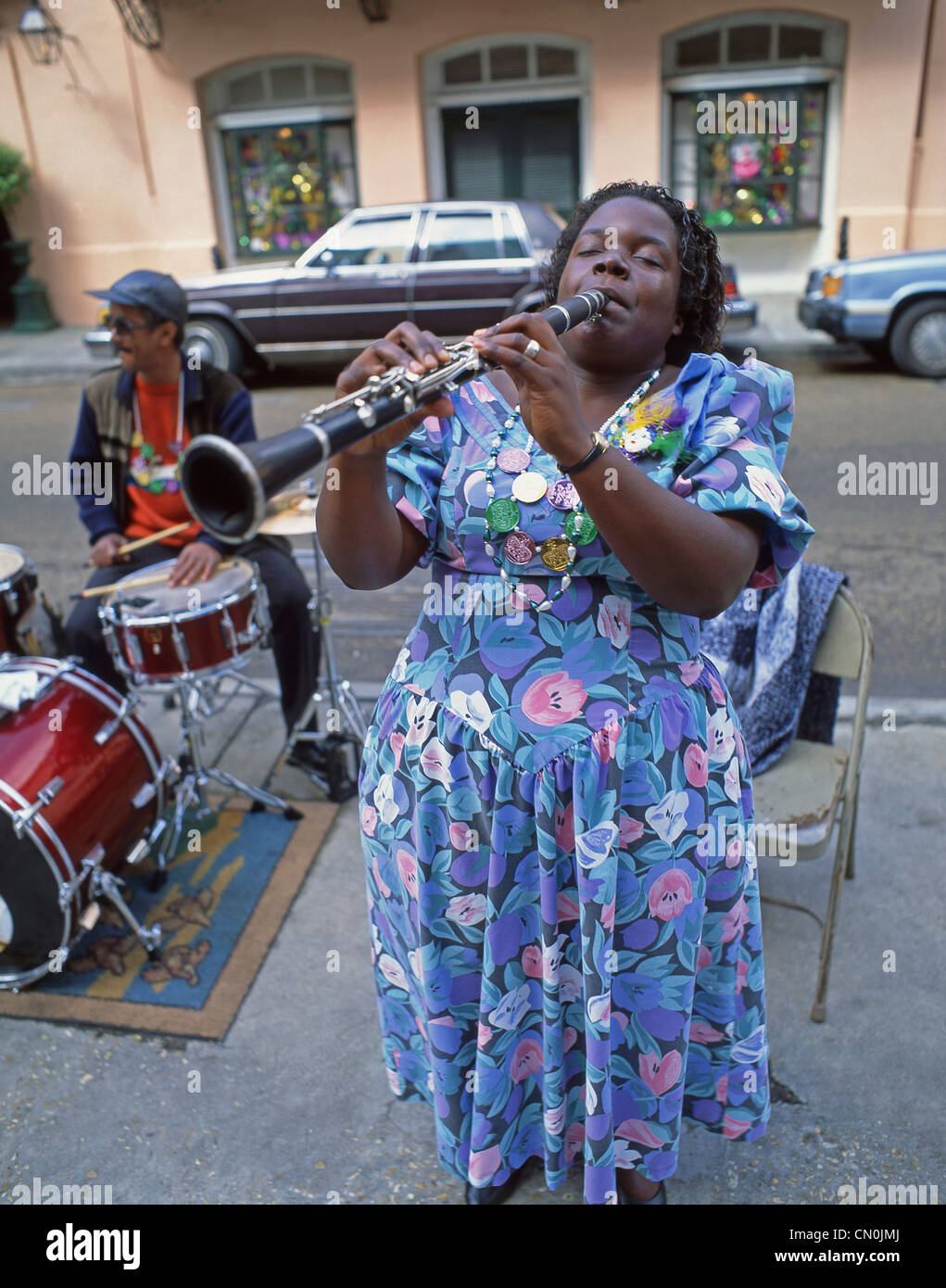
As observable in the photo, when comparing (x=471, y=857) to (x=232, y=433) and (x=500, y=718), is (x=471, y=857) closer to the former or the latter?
(x=500, y=718)

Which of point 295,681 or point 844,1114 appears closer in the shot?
point 844,1114

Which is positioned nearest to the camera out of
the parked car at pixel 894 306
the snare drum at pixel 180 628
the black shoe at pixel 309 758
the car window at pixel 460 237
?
the snare drum at pixel 180 628

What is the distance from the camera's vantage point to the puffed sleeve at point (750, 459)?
168cm

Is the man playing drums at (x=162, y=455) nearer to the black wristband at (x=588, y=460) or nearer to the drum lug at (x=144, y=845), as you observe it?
the drum lug at (x=144, y=845)

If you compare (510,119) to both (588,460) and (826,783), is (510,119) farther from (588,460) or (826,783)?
(588,460)

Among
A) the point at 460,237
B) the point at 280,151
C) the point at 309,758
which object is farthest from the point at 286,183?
the point at 309,758

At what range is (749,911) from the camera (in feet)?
6.88

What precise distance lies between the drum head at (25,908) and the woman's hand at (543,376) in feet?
6.06

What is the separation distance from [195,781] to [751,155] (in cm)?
1244

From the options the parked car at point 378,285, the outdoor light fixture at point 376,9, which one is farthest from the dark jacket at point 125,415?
the outdoor light fixture at point 376,9

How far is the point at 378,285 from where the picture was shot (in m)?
9.91

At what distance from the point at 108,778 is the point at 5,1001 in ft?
2.26

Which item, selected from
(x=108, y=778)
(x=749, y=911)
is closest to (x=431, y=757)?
(x=749, y=911)
